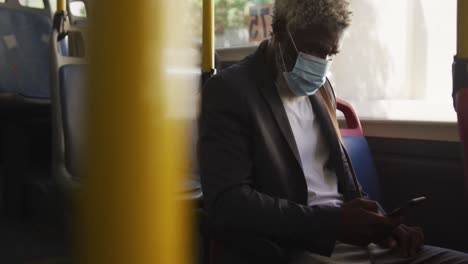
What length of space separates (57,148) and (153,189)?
232 centimetres

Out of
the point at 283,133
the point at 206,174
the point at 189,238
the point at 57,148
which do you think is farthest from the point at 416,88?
the point at 189,238

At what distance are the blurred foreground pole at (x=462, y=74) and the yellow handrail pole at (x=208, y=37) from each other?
0.91m

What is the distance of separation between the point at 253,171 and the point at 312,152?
26 cm

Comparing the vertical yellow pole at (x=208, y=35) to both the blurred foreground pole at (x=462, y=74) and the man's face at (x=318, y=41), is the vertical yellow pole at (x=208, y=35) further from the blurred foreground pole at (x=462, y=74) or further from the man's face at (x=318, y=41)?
the blurred foreground pole at (x=462, y=74)

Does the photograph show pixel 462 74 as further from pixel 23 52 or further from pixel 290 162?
pixel 23 52

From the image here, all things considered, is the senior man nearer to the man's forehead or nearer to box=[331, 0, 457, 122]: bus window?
the man's forehead

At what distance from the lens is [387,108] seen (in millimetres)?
2322

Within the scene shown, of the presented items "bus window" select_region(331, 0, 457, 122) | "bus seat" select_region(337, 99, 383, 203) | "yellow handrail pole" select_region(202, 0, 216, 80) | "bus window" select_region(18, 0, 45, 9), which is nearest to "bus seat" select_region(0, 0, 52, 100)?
"bus window" select_region(18, 0, 45, 9)

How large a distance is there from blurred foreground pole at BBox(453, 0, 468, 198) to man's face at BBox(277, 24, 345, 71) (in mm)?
510

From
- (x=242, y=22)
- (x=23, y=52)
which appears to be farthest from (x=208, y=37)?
(x=23, y=52)

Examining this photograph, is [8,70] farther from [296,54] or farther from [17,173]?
[296,54]

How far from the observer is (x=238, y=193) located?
1.32 meters

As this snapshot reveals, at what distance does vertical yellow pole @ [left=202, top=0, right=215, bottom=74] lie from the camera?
184 centimetres

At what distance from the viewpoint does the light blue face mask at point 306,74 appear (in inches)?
61.4
